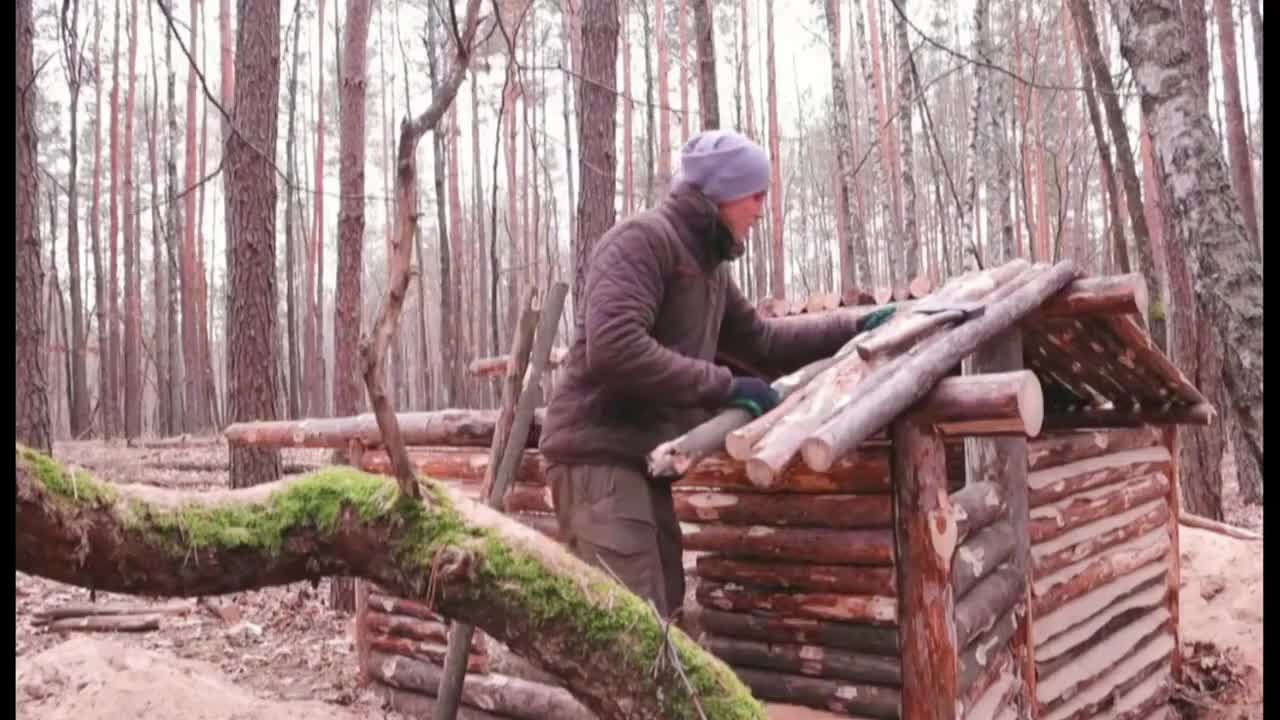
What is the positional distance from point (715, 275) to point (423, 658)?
3288 mm

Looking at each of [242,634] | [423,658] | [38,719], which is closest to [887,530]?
[423,658]

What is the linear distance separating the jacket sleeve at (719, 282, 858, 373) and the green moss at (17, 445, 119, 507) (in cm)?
280

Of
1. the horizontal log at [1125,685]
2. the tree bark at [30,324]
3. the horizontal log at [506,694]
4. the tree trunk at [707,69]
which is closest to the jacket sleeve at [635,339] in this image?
the horizontal log at [506,694]

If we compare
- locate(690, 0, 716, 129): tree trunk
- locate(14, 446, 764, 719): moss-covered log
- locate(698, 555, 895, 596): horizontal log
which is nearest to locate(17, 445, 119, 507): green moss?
locate(14, 446, 764, 719): moss-covered log

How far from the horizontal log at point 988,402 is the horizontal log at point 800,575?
3.00 feet

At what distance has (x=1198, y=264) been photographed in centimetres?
301

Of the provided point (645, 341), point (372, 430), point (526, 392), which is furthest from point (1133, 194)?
point (645, 341)

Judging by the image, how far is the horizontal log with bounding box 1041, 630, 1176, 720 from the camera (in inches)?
224

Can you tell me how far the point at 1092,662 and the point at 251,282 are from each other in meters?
7.01

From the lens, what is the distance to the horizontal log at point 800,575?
4438 mm

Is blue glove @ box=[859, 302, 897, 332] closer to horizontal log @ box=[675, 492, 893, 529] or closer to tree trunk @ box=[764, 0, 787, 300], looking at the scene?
horizontal log @ box=[675, 492, 893, 529]

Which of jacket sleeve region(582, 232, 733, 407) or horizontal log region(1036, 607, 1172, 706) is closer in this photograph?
jacket sleeve region(582, 232, 733, 407)

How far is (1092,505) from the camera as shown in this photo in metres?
6.21

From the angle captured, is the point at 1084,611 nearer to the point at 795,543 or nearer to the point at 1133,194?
the point at 795,543
